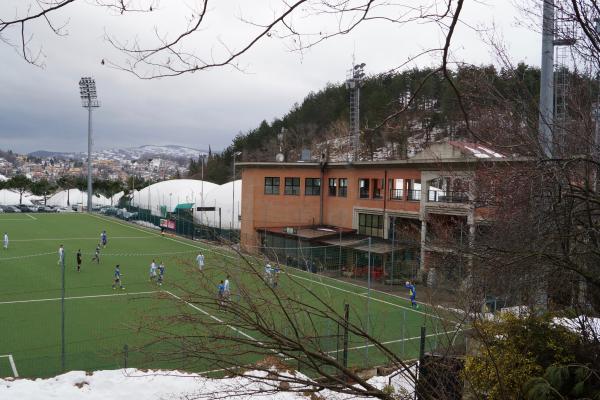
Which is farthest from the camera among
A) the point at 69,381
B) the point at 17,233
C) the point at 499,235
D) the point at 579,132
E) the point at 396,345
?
the point at 17,233

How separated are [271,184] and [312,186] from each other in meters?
3.12

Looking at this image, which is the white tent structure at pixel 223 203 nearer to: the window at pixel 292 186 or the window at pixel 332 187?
the window at pixel 292 186

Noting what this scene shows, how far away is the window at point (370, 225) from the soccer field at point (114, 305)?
25.9 ft

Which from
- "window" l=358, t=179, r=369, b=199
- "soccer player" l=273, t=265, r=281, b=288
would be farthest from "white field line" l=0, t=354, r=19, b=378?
"window" l=358, t=179, r=369, b=199

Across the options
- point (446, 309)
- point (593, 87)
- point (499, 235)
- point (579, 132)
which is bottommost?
point (446, 309)

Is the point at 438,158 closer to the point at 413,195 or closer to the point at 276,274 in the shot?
the point at 276,274

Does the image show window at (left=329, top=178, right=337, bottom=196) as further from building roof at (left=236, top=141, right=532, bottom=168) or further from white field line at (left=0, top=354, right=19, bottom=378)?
white field line at (left=0, top=354, right=19, bottom=378)

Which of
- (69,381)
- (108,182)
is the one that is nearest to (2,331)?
(69,381)

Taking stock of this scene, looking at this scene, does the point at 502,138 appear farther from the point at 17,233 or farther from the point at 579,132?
the point at 17,233

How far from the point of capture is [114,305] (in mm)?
23516

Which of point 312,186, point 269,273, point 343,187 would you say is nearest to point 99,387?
point 269,273

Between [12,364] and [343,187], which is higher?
[343,187]

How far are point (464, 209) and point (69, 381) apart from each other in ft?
61.4

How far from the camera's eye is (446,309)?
31.1 feet
